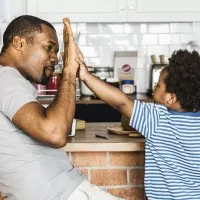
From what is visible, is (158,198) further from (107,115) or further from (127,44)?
(127,44)

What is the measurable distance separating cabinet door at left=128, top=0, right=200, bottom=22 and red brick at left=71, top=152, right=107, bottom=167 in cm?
244

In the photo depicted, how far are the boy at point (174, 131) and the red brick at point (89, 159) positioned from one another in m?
0.29

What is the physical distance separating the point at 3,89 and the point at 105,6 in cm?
287

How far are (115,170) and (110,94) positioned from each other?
40cm

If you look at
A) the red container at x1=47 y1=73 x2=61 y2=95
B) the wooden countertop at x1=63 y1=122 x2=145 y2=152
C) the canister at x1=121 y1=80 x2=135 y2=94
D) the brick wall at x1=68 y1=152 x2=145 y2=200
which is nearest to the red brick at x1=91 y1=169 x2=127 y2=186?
the brick wall at x1=68 y1=152 x2=145 y2=200

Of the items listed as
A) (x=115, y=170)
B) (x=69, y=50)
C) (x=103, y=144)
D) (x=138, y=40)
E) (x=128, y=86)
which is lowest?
(x=115, y=170)

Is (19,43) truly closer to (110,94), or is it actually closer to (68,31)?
(68,31)

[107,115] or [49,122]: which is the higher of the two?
[49,122]

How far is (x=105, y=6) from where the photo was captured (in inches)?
164

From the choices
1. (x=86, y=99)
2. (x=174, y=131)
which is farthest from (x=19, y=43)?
(x=86, y=99)

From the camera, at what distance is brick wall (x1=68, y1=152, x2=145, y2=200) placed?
1994mm

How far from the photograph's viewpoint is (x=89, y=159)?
6.55ft

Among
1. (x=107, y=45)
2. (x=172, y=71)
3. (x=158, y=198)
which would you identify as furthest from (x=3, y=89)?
(x=107, y=45)

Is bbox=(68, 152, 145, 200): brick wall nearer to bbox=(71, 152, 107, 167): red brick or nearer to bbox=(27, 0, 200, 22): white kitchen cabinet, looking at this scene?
bbox=(71, 152, 107, 167): red brick
